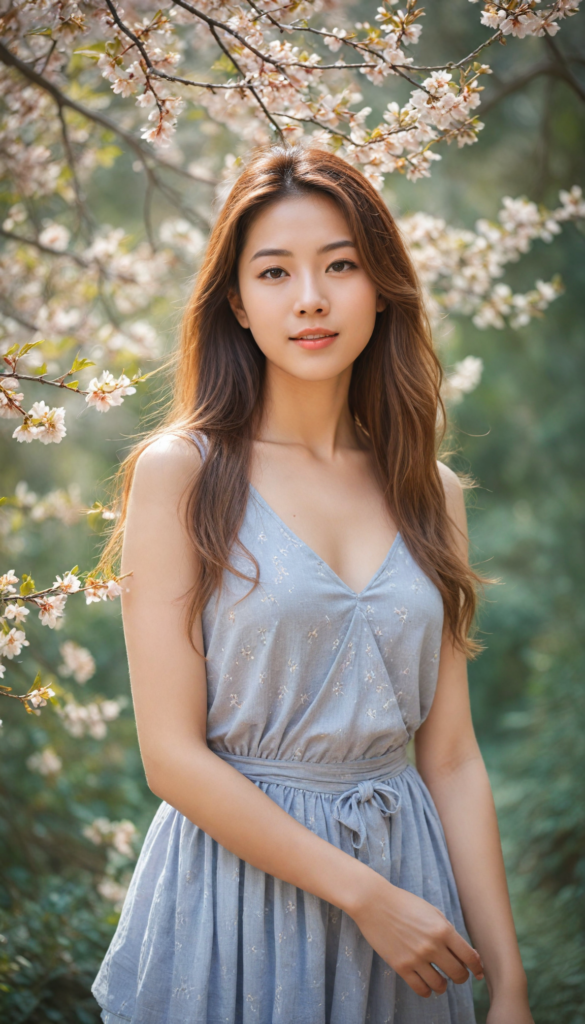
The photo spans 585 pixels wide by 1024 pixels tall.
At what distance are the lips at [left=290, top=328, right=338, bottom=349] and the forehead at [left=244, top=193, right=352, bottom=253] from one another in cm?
14

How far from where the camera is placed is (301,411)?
1.50m

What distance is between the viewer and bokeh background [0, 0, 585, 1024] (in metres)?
2.44

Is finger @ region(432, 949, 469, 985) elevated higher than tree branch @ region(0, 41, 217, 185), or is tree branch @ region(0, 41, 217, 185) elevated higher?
tree branch @ region(0, 41, 217, 185)

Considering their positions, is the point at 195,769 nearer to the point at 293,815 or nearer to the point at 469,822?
Result: the point at 293,815

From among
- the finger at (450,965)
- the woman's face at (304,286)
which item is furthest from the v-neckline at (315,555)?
the finger at (450,965)

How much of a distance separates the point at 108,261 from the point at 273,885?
2.15 meters

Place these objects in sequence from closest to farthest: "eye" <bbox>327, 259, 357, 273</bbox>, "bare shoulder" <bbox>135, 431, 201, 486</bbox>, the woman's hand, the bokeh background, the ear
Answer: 1. the woman's hand
2. "bare shoulder" <bbox>135, 431, 201, 486</bbox>
3. "eye" <bbox>327, 259, 357, 273</bbox>
4. the ear
5. the bokeh background

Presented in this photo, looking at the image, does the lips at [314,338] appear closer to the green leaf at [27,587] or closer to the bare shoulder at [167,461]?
the bare shoulder at [167,461]

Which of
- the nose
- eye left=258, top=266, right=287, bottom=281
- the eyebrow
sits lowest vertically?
the nose

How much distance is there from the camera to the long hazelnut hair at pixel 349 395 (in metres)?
1.30

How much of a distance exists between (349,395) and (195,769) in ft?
2.78

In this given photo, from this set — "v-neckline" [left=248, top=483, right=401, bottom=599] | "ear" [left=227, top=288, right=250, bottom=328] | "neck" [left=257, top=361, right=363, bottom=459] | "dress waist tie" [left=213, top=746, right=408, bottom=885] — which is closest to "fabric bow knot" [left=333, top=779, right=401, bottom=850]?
"dress waist tie" [left=213, top=746, right=408, bottom=885]

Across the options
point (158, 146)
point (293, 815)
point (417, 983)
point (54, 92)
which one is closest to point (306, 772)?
point (293, 815)

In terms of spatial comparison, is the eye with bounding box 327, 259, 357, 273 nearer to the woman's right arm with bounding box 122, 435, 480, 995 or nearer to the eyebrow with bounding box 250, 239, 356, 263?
the eyebrow with bounding box 250, 239, 356, 263
